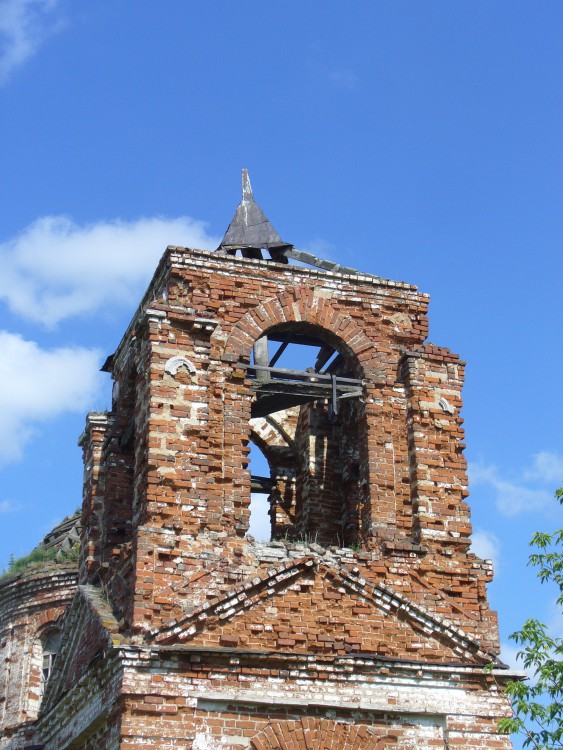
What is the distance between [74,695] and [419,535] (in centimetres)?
379

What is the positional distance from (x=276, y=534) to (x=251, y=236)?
3.53m

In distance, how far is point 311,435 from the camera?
48.6ft

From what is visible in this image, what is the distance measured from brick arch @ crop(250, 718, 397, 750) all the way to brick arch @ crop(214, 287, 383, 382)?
13.1ft

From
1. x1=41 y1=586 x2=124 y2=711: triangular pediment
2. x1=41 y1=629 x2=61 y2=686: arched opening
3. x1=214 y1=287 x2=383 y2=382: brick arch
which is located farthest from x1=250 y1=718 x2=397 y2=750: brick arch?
x1=41 y1=629 x2=61 y2=686: arched opening

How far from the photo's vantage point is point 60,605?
20.5m

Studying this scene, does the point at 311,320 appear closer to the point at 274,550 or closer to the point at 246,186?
Answer: the point at 274,550

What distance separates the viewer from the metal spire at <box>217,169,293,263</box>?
14805 millimetres

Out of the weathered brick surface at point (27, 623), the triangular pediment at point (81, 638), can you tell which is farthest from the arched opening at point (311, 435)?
the weathered brick surface at point (27, 623)

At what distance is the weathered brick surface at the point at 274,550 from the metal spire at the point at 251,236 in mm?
846

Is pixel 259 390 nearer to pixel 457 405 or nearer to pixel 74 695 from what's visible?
pixel 457 405

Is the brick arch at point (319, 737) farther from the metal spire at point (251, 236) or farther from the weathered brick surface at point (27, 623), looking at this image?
the weathered brick surface at point (27, 623)

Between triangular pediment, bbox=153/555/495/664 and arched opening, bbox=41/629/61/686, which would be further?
arched opening, bbox=41/629/61/686

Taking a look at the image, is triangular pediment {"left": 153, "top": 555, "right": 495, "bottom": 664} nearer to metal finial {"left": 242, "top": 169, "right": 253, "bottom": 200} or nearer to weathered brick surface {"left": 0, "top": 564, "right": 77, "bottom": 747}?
metal finial {"left": 242, "top": 169, "right": 253, "bottom": 200}

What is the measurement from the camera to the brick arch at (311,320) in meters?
13.6
